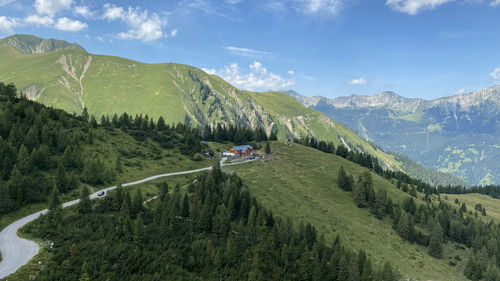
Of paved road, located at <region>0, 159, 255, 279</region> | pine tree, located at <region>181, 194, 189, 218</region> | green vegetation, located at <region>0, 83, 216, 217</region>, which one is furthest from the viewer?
pine tree, located at <region>181, 194, 189, 218</region>

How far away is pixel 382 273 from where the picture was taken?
66062mm

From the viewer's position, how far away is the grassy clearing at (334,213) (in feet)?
276

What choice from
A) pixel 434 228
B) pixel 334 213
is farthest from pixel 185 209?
pixel 434 228

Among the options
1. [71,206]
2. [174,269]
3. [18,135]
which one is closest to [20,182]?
[71,206]

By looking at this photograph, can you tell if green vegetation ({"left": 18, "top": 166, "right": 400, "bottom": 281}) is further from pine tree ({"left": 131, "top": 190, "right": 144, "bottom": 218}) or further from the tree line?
the tree line

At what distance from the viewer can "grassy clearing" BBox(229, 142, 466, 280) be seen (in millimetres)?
84125

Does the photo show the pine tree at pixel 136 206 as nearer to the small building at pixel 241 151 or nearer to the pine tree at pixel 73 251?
the pine tree at pixel 73 251

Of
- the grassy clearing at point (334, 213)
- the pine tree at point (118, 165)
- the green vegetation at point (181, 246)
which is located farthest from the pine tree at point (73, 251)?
the grassy clearing at point (334, 213)

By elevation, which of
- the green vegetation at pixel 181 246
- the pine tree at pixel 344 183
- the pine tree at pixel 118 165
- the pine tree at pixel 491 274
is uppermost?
the pine tree at pixel 118 165

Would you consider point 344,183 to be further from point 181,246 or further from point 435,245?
point 181,246

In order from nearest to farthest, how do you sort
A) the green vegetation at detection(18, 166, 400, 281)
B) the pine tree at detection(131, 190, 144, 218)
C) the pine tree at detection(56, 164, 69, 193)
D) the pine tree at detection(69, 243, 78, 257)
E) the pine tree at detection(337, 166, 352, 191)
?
the pine tree at detection(69, 243, 78, 257), the green vegetation at detection(18, 166, 400, 281), the pine tree at detection(131, 190, 144, 218), the pine tree at detection(56, 164, 69, 193), the pine tree at detection(337, 166, 352, 191)

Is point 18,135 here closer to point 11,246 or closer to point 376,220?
point 11,246

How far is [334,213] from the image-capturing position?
100m

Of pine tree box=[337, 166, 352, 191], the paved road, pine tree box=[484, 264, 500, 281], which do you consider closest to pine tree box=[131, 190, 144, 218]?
the paved road
